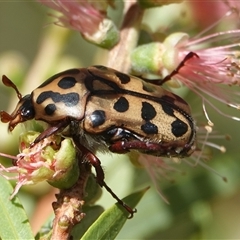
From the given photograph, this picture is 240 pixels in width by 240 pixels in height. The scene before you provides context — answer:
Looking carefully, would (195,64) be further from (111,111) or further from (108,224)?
(108,224)

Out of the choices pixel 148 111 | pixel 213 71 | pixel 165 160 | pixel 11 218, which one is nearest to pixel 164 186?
pixel 165 160

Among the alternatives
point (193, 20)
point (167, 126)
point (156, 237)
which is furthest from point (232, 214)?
point (167, 126)

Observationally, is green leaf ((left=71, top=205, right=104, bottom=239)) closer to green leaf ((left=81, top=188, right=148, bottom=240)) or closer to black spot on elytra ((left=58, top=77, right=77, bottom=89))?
green leaf ((left=81, top=188, right=148, bottom=240))

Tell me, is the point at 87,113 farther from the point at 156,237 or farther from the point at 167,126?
the point at 156,237

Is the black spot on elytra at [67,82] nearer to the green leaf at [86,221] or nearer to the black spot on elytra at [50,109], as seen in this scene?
the black spot on elytra at [50,109]

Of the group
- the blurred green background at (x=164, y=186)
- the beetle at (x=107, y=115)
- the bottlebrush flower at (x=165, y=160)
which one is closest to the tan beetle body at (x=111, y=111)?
the beetle at (x=107, y=115)

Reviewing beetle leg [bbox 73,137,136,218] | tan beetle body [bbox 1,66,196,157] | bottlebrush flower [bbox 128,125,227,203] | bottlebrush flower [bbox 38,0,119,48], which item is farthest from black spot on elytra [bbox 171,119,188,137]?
bottlebrush flower [bbox 38,0,119,48]
